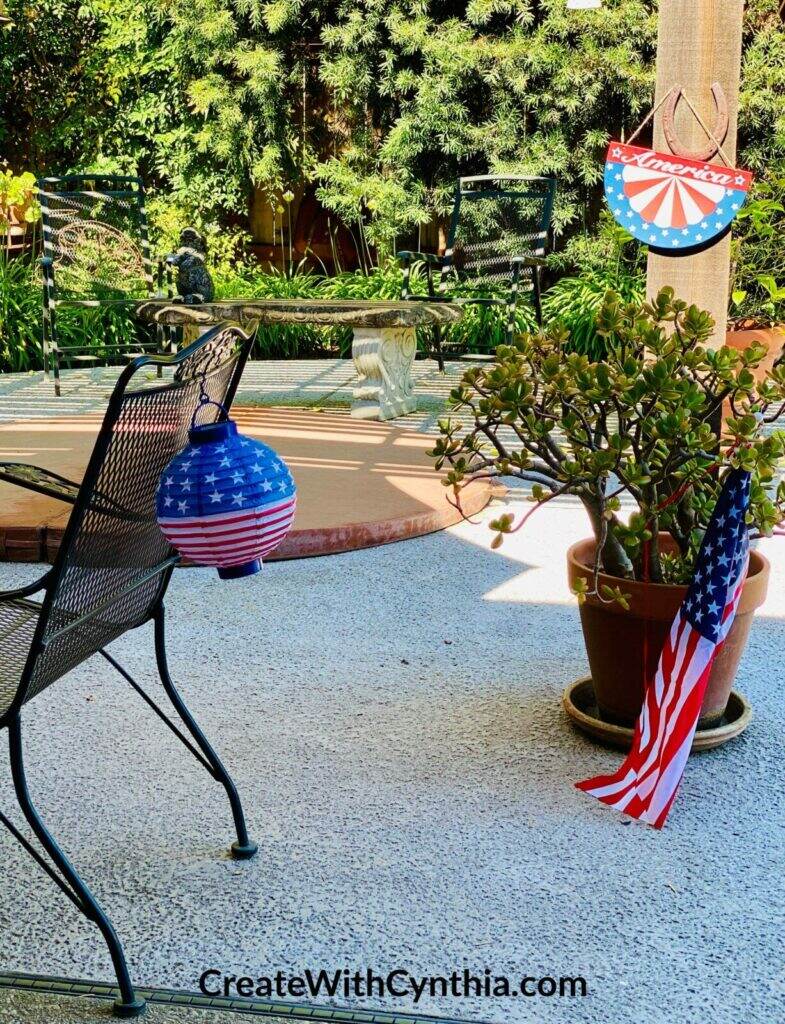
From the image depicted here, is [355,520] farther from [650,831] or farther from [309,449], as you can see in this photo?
[650,831]

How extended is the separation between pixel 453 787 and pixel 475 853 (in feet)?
0.92

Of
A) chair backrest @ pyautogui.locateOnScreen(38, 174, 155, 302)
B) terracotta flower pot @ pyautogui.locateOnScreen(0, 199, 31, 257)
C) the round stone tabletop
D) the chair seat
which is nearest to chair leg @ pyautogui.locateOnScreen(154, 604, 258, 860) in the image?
the chair seat

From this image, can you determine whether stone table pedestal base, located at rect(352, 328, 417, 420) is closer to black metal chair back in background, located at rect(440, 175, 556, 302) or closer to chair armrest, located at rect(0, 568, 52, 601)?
black metal chair back in background, located at rect(440, 175, 556, 302)

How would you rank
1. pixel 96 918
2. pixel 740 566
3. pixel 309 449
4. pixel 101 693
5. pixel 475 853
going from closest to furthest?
pixel 96 918, pixel 475 853, pixel 740 566, pixel 101 693, pixel 309 449

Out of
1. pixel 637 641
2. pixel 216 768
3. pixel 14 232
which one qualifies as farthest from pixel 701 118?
pixel 14 232

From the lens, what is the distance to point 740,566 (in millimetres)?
2451

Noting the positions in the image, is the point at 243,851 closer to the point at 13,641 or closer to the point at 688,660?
the point at 13,641

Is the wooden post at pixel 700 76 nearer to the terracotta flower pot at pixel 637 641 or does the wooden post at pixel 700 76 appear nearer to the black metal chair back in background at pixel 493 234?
the terracotta flower pot at pixel 637 641

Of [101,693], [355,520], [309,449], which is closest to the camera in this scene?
[101,693]

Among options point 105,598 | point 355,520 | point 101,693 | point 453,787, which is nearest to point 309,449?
point 355,520

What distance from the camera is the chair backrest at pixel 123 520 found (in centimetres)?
176

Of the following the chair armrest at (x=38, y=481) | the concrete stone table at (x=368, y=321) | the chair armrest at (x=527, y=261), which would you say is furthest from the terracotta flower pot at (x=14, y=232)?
the chair armrest at (x=38, y=481)

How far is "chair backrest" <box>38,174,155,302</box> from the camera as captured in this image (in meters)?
7.79

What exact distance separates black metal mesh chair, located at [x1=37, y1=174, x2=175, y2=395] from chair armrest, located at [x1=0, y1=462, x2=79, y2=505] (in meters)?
5.22
